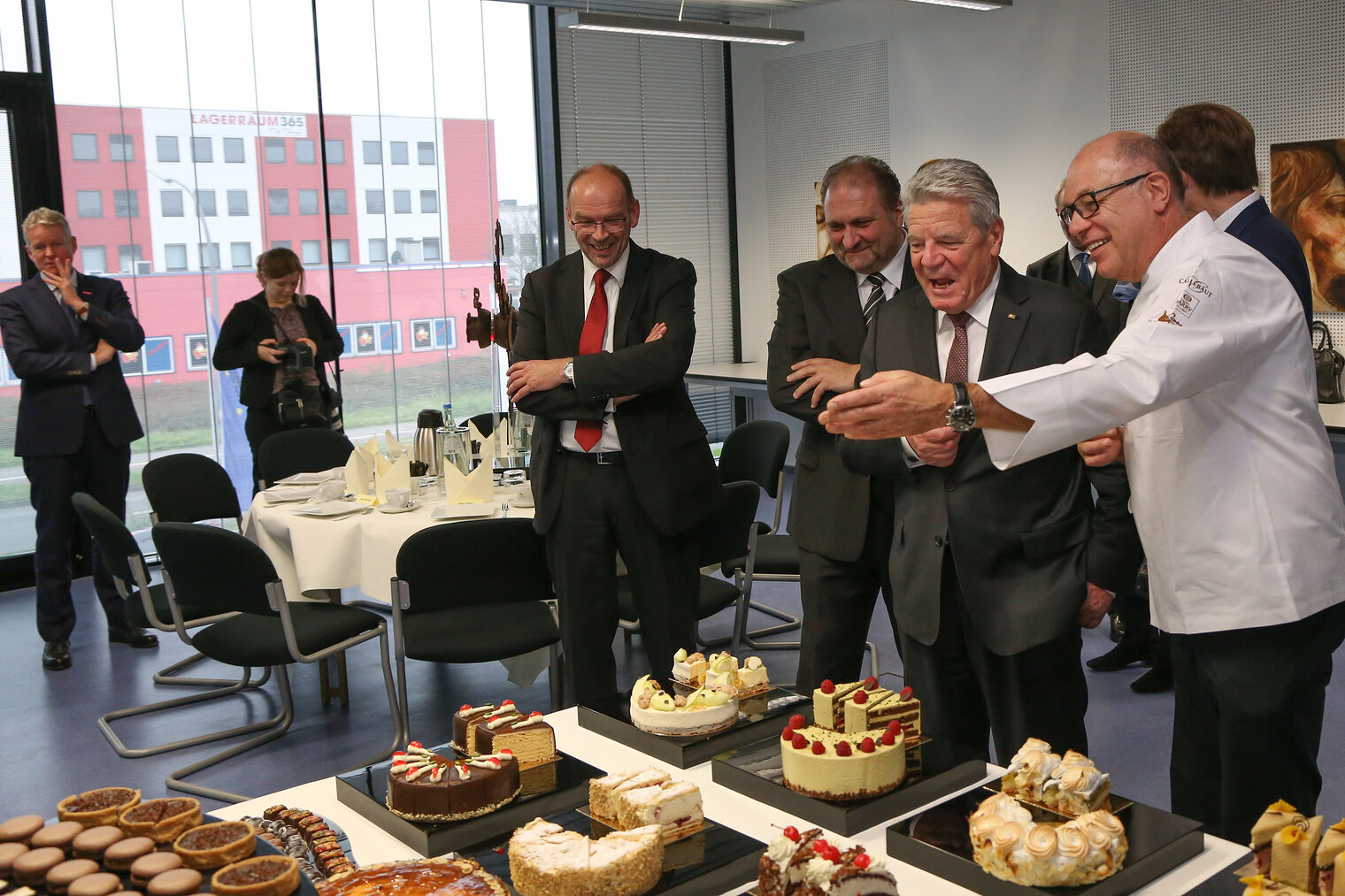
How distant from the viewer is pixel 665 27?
7055 millimetres

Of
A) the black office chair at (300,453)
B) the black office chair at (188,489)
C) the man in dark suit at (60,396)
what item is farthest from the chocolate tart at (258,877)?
the man in dark suit at (60,396)

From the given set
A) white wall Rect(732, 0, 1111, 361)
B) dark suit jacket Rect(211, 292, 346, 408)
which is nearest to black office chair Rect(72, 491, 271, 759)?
dark suit jacket Rect(211, 292, 346, 408)

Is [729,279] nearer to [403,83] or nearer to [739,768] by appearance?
[403,83]

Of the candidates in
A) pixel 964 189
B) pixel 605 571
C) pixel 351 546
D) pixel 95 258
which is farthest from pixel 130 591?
pixel 964 189

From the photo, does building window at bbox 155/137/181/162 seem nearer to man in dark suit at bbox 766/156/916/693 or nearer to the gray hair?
man in dark suit at bbox 766/156/916/693

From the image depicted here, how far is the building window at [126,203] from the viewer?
21.8ft

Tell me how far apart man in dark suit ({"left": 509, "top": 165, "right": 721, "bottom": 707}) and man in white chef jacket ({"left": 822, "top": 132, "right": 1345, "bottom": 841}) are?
4.75 feet

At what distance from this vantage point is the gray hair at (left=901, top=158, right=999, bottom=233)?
88.7 inches

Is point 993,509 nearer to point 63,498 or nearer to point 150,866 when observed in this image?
point 150,866

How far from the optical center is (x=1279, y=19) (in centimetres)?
615

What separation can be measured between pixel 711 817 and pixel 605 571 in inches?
68.4

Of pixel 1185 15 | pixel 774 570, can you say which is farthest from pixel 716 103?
pixel 774 570

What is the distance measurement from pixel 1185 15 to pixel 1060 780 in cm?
614

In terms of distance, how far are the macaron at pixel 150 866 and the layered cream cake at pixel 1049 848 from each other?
38.3 inches
